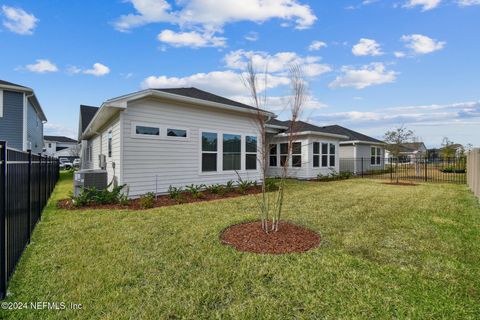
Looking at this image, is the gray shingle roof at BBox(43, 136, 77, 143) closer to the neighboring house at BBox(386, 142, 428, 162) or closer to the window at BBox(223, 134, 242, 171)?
the window at BBox(223, 134, 242, 171)

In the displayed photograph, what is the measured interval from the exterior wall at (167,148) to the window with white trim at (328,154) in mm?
7889

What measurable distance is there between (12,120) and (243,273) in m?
16.2

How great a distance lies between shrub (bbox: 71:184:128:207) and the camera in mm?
7164

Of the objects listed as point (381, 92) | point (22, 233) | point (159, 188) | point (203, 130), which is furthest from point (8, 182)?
point (381, 92)

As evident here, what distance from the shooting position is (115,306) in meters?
2.42

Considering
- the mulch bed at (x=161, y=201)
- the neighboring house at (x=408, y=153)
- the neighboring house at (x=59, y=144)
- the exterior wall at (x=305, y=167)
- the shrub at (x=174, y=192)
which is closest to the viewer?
the mulch bed at (x=161, y=201)

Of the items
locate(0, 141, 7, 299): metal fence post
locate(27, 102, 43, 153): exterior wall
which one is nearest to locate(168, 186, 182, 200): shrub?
locate(0, 141, 7, 299): metal fence post

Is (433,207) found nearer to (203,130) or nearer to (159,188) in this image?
(203,130)

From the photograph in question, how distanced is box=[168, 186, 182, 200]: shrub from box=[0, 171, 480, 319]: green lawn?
286 cm

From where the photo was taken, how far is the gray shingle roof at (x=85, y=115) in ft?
58.3

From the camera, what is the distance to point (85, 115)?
19.1 meters

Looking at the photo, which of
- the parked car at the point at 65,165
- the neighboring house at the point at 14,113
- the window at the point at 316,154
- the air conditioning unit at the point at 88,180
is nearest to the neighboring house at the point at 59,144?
the parked car at the point at 65,165

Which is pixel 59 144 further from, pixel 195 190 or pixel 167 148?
pixel 195 190

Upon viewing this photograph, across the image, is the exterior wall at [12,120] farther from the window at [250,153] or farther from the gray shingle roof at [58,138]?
the gray shingle roof at [58,138]
